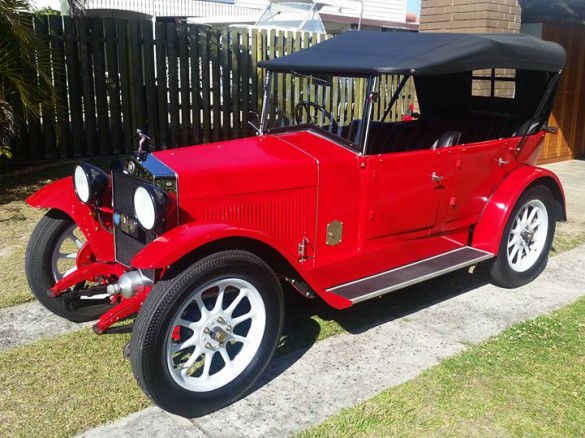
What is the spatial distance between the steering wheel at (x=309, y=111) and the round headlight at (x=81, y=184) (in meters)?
1.48

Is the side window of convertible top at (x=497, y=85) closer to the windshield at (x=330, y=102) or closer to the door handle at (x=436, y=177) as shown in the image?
the windshield at (x=330, y=102)

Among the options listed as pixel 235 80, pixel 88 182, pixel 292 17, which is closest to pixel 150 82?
pixel 235 80

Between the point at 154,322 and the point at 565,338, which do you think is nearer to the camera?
the point at 154,322

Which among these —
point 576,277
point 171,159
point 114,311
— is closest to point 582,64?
point 576,277

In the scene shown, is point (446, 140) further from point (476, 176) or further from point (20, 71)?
point (20, 71)

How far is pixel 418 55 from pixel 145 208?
74.7 inches

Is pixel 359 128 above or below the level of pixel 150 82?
above

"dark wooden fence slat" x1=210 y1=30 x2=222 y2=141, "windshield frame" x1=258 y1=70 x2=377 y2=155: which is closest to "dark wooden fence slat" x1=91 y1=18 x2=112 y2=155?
"dark wooden fence slat" x1=210 y1=30 x2=222 y2=141

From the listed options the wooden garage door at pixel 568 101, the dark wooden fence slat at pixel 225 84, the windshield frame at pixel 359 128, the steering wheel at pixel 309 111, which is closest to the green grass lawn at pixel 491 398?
the windshield frame at pixel 359 128

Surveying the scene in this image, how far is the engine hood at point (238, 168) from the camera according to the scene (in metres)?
3.14

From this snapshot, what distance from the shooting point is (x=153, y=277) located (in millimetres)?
3096

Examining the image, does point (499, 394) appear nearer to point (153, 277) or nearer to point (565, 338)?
point (565, 338)

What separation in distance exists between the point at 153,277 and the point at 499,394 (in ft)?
6.32

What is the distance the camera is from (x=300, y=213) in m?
3.52
